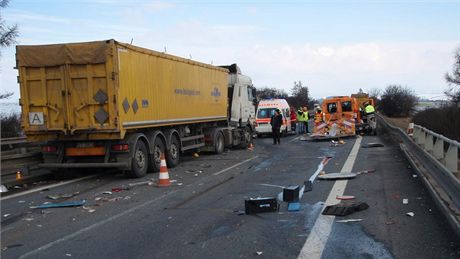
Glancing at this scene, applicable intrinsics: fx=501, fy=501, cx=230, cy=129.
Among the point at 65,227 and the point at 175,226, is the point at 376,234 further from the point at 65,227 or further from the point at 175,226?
the point at 65,227

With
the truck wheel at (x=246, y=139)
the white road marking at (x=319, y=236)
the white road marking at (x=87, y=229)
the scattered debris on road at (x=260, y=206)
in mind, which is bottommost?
the white road marking at (x=319, y=236)

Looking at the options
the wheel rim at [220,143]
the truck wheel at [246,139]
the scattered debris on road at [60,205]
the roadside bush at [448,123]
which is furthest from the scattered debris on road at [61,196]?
the roadside bush at [448,123]

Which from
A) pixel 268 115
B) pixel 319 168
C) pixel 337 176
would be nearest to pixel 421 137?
pixel 319 168

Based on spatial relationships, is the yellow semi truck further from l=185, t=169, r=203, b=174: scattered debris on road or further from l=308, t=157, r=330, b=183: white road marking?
l=308, t=157, r=330, b=183: white road marking

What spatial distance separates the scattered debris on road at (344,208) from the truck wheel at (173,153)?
7.83m

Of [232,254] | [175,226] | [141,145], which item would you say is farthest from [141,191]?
[232,254]

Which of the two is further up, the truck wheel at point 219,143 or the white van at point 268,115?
the white van at point 268,115

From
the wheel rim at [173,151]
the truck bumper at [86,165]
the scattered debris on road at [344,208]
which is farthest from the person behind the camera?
the wheel rim at [173,151]

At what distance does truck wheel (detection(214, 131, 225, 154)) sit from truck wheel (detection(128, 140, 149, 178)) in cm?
607

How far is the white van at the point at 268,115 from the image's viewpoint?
30219 mm

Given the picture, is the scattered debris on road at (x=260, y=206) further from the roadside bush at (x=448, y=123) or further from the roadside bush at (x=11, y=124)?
the roadside bush at (x=11, y=124)

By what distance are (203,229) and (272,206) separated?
144 cm

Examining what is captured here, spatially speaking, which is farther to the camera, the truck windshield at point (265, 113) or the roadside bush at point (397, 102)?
the roadside bush at point (397, 102)

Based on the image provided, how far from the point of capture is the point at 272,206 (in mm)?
7977
